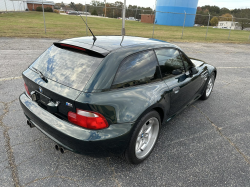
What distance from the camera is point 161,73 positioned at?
8.89ft

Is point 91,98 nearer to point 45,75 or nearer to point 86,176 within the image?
point 45,75

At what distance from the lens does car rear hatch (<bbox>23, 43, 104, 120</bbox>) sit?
6.77ft

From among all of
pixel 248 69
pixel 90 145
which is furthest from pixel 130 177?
pixel 248 69

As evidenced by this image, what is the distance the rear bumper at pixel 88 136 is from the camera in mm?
1954

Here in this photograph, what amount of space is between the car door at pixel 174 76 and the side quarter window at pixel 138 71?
17 cm

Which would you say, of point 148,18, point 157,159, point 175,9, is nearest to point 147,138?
point 157,159

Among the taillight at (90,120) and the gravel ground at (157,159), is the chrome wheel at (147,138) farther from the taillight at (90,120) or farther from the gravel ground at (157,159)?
the taillight at (90,120)

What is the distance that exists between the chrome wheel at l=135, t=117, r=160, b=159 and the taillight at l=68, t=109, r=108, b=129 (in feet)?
2.14

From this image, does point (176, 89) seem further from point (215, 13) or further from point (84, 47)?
point (215, 13)

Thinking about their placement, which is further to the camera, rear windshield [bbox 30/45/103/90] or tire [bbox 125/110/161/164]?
tire [bbox 125/110/161/164]

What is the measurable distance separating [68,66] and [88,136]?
906 millimetres

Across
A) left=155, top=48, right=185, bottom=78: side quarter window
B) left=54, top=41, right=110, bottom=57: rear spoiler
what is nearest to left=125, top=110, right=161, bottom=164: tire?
left=155, top=48, right=185, bottom=78: side quarter window

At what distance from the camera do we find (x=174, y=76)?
9.59 ft

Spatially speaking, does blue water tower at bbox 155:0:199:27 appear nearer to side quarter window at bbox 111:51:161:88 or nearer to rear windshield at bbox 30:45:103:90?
side quarter window at bbox 111:51:161:88
